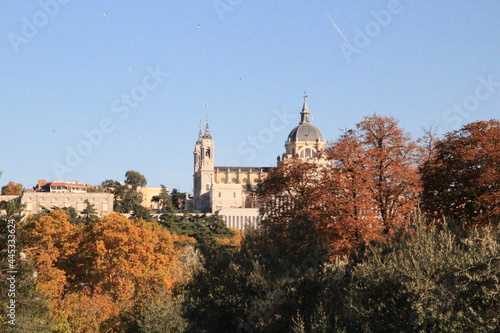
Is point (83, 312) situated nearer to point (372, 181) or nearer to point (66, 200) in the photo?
point (372, 181)

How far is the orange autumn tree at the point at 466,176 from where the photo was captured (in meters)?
33.1

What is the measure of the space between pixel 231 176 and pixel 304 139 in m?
22.0

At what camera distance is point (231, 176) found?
7525 inches

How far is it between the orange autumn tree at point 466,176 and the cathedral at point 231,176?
112 m

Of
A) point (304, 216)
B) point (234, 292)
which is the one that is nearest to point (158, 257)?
point (304, 216)

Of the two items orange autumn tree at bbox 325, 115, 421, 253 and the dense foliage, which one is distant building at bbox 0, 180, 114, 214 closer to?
the dense foliage

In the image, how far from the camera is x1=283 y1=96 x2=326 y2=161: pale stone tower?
579 feet

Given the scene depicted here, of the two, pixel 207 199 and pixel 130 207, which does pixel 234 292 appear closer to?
pixel 130 207

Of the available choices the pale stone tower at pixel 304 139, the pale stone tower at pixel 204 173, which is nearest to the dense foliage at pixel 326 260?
the pale stone tower at pixel 304 139

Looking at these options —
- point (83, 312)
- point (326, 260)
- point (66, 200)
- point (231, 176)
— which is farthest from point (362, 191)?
point (231, 176)

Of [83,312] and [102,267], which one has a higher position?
[102,267]

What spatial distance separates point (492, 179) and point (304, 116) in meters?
149

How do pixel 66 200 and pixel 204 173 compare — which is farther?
pixel 204 173

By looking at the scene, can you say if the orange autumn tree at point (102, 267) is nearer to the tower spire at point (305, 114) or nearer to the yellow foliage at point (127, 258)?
the yellow foliage at point (127, 258)
